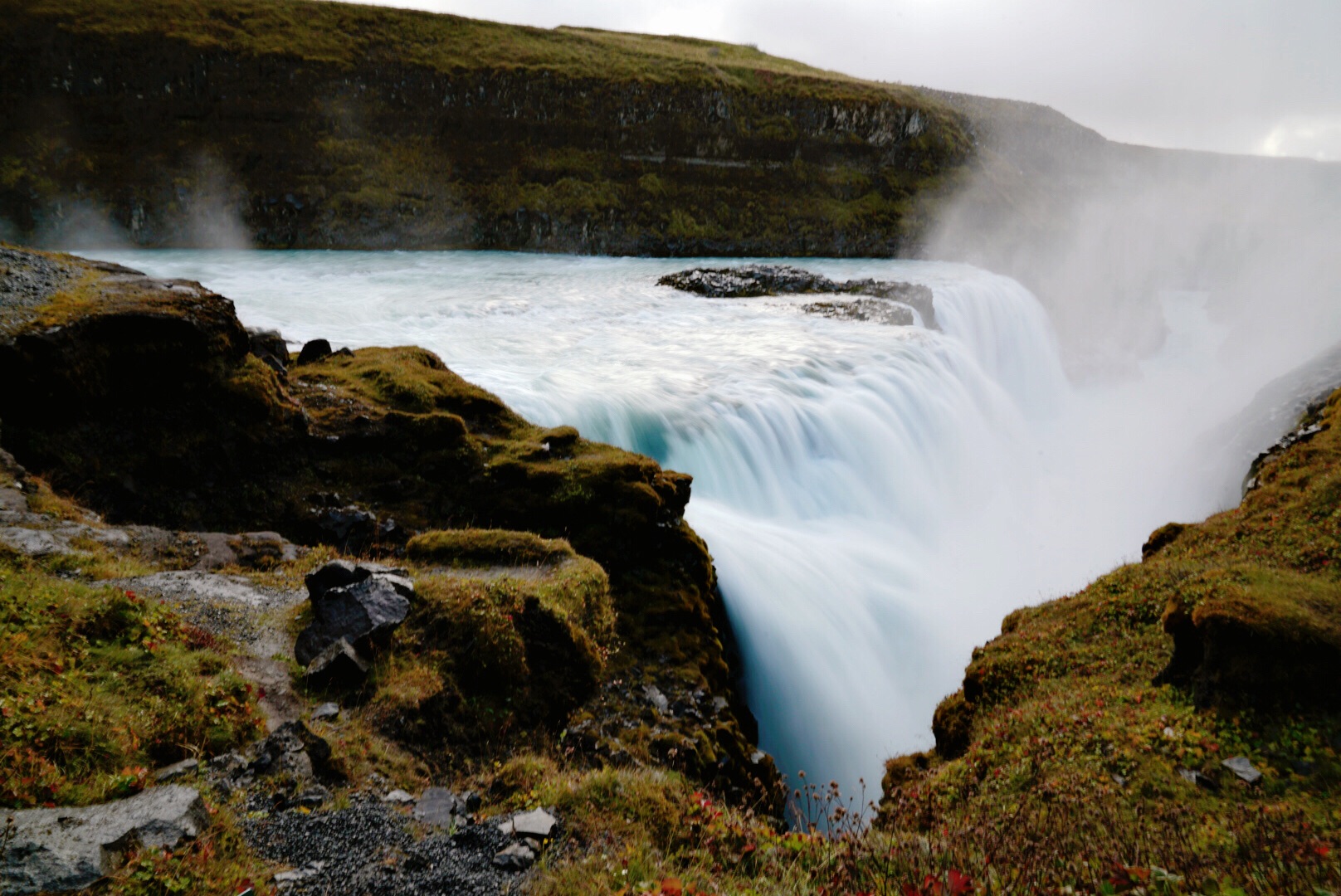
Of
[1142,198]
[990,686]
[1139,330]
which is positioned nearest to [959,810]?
[990,686]

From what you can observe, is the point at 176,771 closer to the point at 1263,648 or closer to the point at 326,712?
the point at 326,712

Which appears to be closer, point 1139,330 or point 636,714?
point 636,714

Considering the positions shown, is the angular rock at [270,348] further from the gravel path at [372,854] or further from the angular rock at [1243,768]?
the angular rock at [1243,768]

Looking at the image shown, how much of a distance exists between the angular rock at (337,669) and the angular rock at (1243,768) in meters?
8.85

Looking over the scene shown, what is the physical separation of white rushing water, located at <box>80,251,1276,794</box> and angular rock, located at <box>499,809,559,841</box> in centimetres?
696

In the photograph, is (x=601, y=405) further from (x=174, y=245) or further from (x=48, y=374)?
(x=174, y=245)

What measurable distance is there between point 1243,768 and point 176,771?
959 centimetres

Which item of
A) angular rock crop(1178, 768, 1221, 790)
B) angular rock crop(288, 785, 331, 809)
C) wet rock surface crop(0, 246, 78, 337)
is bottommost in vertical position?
angular rock crop(288, 785, 331, 809)

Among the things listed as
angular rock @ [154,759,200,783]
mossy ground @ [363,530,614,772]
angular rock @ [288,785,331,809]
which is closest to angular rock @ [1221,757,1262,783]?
mossy ground @ [363,530,614,772]

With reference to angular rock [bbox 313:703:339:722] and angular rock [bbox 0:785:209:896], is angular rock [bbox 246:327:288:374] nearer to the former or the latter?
angular rock [bbox 313:703:339:722]

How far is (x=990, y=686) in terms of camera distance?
35.1 ft

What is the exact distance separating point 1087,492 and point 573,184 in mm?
50524

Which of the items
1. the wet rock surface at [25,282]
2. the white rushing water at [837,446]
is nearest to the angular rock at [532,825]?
the white rushing water at [837,446]

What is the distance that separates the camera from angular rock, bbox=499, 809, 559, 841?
5.87 metres
